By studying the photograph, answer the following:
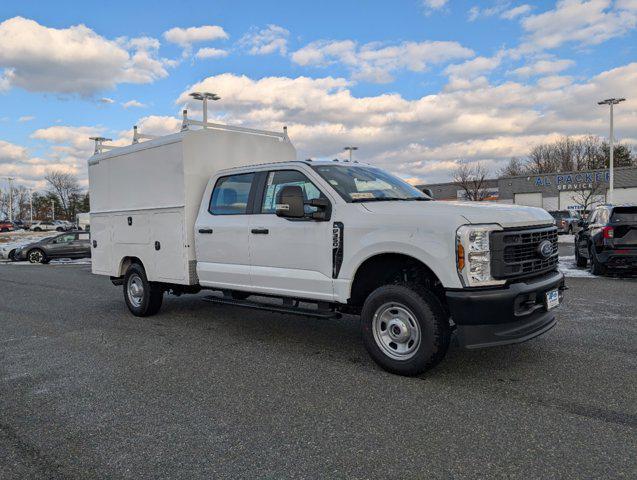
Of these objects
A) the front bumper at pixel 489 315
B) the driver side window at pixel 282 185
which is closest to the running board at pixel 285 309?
the driver side window at pixel 282 185

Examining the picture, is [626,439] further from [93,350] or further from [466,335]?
[93,350]

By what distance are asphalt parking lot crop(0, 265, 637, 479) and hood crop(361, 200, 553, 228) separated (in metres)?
1.38

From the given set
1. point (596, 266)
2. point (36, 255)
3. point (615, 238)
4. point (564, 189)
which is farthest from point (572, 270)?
point (564, 189)

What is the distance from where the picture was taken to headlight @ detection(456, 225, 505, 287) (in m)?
4.21

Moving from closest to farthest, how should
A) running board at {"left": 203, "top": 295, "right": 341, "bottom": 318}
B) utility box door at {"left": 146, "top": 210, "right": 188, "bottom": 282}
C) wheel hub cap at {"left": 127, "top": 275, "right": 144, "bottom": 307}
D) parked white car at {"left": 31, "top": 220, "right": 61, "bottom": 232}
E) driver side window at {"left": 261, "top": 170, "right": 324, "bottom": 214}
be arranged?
running board at {"left": 203, "top": 295, "right": 341, "bottom": 318}, driver side window at {"left": 261, "top": 170, "right": 324, "bottom": 214}, utility box door at {"left": 146, "top": 210, "right": 188, "bottom": 282}, wheel hub cap at {"left": 127, "top": 275, "right": 144, "bottom": 307}, parked white car at {"left": 31, "top": 220, "right": 61, "bottom": 232}

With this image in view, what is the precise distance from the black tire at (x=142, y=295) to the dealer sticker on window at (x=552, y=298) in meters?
5.37

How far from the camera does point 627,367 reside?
4.75m

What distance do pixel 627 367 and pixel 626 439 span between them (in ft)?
5.64

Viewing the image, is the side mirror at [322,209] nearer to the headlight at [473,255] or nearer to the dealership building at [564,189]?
the headlight at [473,255]

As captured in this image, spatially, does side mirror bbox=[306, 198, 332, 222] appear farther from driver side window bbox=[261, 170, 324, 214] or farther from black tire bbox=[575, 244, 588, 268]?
black tire bbox=[575, 244, 588, 268]

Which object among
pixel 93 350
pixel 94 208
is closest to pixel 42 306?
pixel 94 208

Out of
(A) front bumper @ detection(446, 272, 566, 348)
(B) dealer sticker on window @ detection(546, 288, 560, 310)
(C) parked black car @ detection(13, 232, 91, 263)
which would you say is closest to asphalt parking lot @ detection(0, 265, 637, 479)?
(A) front bumper @ detection(446, 272, 566, 348)

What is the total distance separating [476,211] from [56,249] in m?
21.4

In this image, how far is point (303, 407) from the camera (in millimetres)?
3959
